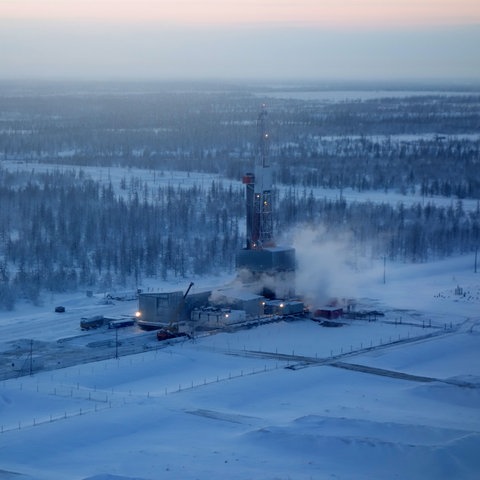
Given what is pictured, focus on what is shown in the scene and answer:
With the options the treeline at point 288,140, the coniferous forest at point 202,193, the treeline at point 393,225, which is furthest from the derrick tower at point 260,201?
the treeline at point 288,140

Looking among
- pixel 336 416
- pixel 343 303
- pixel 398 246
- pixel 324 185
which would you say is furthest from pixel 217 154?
pixel 336 416

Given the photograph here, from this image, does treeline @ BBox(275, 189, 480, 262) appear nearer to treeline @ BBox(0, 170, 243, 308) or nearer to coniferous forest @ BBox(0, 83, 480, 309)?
coniferous forest @ BBox(0, 83, 480, 309)

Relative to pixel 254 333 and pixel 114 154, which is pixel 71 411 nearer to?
pixel 254 333

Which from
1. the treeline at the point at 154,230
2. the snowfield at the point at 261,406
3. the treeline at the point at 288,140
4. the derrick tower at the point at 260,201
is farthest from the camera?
the treeline at the point at 288,140

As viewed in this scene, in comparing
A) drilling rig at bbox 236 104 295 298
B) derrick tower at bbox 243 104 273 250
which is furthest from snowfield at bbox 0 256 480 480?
derrick tower at bbox 243 104 273 250

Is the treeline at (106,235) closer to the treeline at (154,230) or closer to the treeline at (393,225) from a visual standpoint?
the treeline at (154,230)
